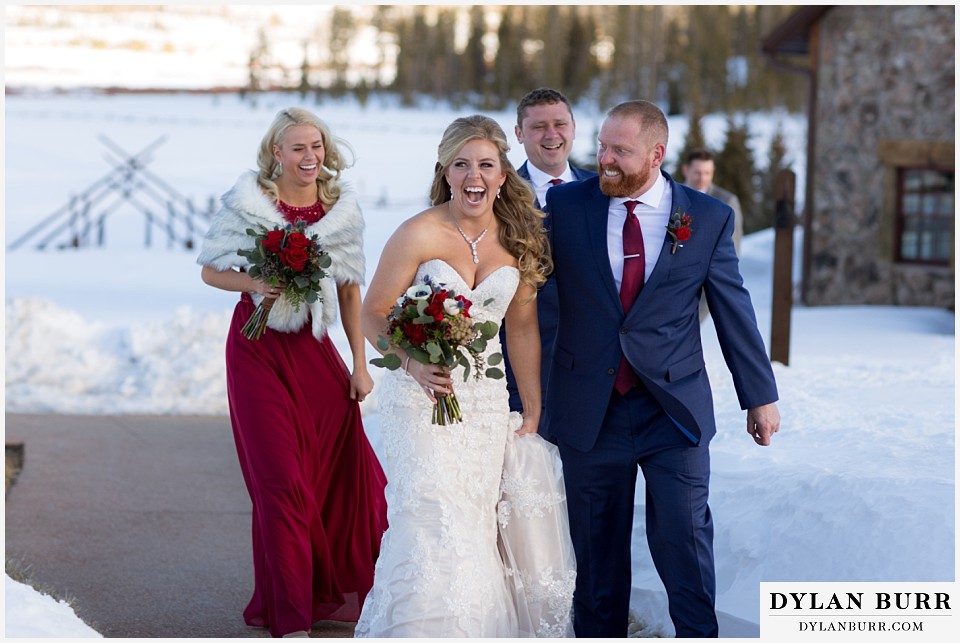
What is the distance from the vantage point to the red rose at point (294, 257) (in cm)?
557

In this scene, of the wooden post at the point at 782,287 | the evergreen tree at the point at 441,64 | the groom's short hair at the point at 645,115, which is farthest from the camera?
the evergreen tree at the point at 441,64

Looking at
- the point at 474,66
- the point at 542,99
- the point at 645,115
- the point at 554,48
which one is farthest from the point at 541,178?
the point at 554,48

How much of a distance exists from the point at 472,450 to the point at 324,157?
1.87 metres

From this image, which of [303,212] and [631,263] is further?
[303,212]

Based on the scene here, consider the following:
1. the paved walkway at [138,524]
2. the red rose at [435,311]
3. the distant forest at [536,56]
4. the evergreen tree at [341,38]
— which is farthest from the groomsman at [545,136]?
the evergreen tree at [341,38]

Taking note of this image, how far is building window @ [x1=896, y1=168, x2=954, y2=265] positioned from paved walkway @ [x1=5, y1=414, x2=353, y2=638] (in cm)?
1001

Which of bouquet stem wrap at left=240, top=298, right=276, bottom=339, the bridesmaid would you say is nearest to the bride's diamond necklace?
the bridesmaid

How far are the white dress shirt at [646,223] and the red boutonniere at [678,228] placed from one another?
0.08 metres

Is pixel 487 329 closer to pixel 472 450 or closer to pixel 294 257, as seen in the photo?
pixel 472 450

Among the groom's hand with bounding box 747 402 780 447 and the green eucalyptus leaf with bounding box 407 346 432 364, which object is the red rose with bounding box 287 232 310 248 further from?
the groom's hand with bounding box 747 402 780 447

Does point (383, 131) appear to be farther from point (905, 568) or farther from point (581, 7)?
point (905, 568)

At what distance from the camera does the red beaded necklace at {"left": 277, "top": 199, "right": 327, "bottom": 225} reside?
600 cm

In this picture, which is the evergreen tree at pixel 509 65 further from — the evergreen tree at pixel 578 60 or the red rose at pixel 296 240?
the red rose at pixel 296 240

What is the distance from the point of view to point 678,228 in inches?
190
